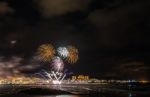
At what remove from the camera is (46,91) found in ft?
349

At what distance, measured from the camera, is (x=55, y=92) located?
347ft

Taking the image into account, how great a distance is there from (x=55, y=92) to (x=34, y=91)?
756 cm

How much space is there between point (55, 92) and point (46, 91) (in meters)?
3.17

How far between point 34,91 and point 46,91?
441 cm
